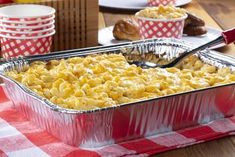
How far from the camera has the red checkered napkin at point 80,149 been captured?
104 cm

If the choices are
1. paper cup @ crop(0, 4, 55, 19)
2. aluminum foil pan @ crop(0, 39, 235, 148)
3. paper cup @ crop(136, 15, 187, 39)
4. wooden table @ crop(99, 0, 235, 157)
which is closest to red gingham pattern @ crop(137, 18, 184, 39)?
paper cup @ crop(136, 15, 187, 39)

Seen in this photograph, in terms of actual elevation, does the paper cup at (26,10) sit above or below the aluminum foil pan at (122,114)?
above

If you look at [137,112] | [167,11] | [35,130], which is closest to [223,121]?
[137,112]

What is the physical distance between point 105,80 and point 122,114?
171 millimetres

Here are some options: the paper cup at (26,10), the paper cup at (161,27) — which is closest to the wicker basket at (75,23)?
the paper cup at (26,10)

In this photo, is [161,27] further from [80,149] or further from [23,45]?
[80,149]

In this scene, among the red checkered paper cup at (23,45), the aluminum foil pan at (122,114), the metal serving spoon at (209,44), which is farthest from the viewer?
the red checkered paper cup at (23,45)

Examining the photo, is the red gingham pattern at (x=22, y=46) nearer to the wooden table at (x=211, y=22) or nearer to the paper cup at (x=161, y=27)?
the paper cup at (x=161, y=27)

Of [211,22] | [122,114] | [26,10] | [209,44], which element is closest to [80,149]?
[122,114]

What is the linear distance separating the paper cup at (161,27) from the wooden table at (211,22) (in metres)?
0.13

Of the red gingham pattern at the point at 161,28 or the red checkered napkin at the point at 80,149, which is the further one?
the red gingham pattern at the point at 161,28

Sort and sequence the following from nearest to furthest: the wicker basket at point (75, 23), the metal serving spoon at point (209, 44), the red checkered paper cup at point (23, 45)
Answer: the metal serving spoon at point (209, 44) < the red checkered paper cup at point (23, 45) < the wicker basket at point (75, 23)

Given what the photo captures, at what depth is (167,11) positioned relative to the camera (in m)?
1.73

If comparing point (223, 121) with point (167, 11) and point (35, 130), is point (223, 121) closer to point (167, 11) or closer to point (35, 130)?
point (35, 130)
